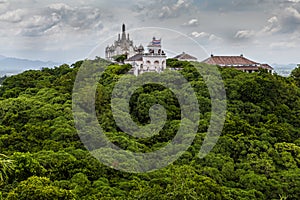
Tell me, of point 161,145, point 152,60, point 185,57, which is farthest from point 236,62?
point 161,145

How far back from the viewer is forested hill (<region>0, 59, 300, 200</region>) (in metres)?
16.5

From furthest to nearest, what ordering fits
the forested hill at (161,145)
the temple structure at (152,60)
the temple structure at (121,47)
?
the temple structure at (121,47) < the temple structure at (152,60) < the forested hill at (161,145)

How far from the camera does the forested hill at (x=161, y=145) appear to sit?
16.5m

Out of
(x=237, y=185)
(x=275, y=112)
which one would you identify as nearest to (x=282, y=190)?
(x=237, y=185)

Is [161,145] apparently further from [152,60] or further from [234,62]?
[234,62]

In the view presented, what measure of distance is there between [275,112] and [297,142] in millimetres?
5159

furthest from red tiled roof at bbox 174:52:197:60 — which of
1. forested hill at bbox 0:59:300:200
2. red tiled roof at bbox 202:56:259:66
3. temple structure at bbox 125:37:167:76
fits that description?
temple structure at bbox 125:37:167:76

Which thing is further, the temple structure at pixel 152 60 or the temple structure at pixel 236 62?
the temple structure at pixel 236 62

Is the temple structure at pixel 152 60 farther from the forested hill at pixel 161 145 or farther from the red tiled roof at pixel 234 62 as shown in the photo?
the red tiled roof at pixel 234 62

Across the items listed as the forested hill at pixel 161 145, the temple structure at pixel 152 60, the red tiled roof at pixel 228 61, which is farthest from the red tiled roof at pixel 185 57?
the temple structure at pixel 152 60

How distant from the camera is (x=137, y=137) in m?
25.4

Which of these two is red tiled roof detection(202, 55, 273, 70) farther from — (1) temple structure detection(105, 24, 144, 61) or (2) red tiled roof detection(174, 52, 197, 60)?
(1) temple structure detection(105, 24, 144, 61)

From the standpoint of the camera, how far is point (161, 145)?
80.4ft

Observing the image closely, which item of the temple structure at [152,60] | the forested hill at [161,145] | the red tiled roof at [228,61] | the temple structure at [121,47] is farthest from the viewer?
the temple structure at [121,47]
